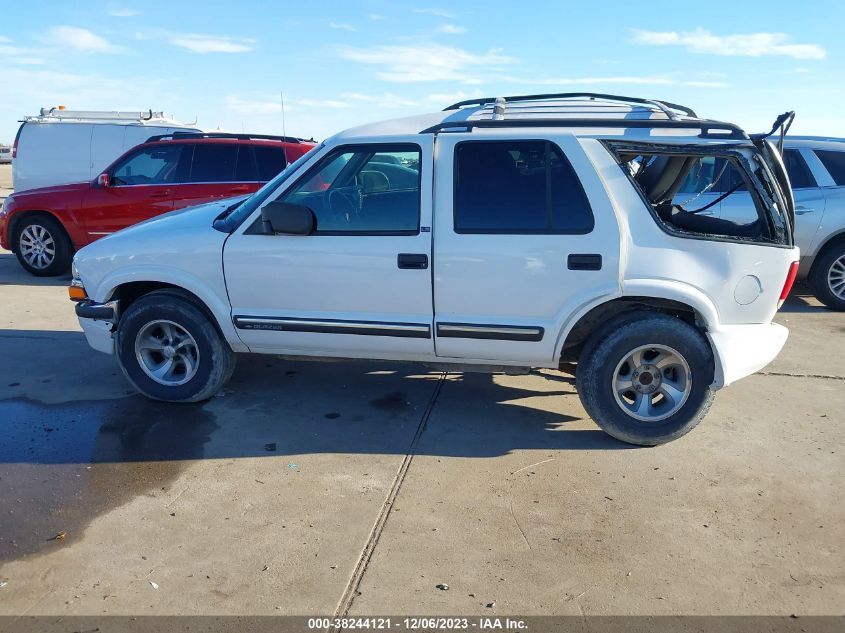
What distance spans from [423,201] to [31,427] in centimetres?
294

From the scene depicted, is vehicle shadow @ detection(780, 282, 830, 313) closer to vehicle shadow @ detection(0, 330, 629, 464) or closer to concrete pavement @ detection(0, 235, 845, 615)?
concrete pavement @ detection(0, 235, 845, 615)

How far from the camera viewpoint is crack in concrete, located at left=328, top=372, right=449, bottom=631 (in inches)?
119

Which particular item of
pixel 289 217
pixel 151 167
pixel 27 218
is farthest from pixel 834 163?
pixel 27 218

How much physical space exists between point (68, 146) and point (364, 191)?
30.9 ft

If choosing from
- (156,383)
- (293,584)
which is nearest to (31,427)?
(156,383)

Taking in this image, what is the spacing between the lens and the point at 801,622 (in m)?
2.93

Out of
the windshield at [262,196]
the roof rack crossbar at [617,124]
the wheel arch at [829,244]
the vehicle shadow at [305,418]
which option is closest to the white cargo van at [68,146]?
the vehicle shadow at [305,418]

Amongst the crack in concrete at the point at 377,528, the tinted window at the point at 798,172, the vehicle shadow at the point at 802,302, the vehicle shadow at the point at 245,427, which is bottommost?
the crack in concrete at the point at 377,528

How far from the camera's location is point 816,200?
26.0 feet

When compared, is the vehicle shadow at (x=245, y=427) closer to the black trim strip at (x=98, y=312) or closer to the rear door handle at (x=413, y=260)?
the black trim strip at (x=98, y=312)

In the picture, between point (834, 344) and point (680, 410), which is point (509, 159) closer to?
point (680, 410)

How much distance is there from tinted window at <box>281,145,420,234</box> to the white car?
10 millimetres

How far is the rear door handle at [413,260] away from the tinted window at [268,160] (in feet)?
19.1

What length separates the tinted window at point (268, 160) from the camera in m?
9.76
